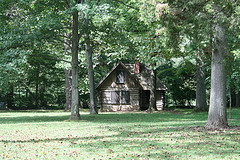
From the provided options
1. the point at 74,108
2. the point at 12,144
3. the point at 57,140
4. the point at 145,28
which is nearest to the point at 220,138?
the point at 57,140

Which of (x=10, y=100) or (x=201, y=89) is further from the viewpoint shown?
(x=10, y=100)

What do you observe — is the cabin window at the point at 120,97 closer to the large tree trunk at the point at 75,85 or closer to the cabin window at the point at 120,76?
the cabin window at the point at 120,76

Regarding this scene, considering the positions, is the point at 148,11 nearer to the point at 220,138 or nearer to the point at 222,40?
the point at 222,40

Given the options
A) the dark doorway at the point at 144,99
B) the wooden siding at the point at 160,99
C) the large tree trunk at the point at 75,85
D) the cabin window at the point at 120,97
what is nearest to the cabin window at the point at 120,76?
the cabin window at the point at 120,97

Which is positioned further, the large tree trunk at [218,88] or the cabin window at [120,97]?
the cabin window at [120,97]

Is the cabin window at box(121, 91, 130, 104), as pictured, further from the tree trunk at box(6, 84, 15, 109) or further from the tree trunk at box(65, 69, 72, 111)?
the tree trunk at box(6, 84, 15, 109)

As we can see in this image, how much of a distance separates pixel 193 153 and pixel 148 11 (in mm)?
6774

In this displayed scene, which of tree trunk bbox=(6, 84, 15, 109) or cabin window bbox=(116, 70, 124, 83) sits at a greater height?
cabin window bbox=(116, 70, 124, 83)

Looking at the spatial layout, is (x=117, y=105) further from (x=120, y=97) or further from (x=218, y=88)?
(x=218, y=88)

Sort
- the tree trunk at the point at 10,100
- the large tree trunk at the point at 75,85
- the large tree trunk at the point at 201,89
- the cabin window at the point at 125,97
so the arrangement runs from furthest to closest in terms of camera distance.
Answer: the tree trunk at the point at 10,100 → the cabin window at the point at 125,97 → the large tree trunk at the point at 201,89 → the large tree trunk at the point at 75,85

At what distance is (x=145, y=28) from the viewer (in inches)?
790

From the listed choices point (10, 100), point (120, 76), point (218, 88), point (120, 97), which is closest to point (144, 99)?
point (120, 97)

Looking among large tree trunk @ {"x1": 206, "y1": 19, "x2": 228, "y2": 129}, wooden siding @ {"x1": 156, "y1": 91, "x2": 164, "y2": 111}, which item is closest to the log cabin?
wooden siding @ {"x1": 156, "y1": 91, "x2": 164, "y2": 111}

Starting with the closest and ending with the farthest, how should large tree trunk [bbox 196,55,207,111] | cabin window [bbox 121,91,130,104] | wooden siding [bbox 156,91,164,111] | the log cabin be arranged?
1. large tree trunk [bbox 196,55,207,111]
2. the log cabin
3. cabin window [bbox 121,91,130,104]
4. wooden siding [bbox 156,91,164,111]
